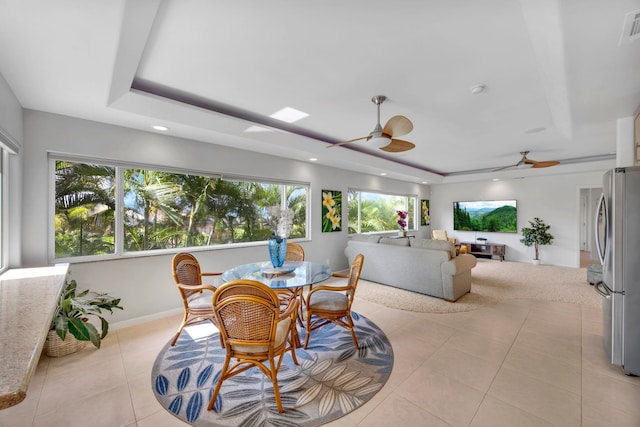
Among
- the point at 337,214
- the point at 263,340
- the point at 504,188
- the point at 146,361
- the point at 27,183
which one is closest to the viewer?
the point at 263,340

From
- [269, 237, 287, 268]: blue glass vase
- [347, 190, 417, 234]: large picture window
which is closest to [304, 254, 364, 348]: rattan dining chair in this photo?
[269, 237, 287, 268]: blue glass vase

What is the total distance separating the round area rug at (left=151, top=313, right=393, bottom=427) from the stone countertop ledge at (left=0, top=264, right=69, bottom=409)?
1028mm

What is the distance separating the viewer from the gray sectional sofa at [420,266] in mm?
3914

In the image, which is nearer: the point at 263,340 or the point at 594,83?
the point at 263,340

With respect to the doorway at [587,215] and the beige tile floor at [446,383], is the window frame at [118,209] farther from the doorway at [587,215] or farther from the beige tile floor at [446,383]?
the doorway at [587,215]

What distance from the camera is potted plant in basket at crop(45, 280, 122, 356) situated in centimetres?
216

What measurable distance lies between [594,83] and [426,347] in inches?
107

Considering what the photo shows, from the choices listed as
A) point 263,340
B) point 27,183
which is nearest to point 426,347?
point 263,340

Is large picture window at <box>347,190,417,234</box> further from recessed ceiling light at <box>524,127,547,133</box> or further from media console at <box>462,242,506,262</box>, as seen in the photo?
recessed ceiling light at <box>524,127,547,133</box>

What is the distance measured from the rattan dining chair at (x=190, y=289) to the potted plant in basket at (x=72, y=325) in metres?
0.62

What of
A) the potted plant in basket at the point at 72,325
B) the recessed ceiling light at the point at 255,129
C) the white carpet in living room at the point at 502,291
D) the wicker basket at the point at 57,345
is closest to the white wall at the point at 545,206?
the white carpet in living room at the point at 502,291

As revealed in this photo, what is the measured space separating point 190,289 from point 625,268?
3.71 meters

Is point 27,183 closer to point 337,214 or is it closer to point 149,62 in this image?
point 149,62

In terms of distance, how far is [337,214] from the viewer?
563 cm
